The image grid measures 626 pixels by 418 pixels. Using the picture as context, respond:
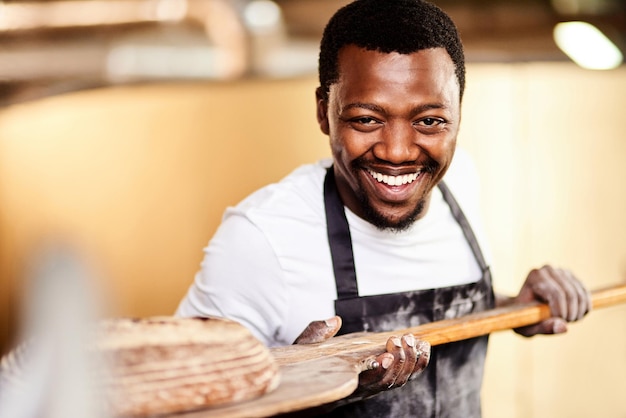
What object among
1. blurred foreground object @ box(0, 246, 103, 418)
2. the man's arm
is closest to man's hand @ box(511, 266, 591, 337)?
the man's arm

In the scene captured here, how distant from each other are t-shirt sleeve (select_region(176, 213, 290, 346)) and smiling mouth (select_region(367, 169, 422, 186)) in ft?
0.62

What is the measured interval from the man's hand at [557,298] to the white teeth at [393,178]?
0.37 meters

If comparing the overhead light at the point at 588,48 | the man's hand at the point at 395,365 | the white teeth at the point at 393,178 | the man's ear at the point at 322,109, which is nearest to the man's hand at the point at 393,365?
the man's hand at the point at 395,365

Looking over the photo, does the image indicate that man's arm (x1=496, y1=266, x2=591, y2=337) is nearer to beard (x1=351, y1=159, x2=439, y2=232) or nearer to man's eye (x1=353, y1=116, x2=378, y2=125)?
beard (x1=351, y1=159, x2=439, y2=232)

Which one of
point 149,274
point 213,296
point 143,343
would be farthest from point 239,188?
point 143,343

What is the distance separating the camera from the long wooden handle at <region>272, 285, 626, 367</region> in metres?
0.96

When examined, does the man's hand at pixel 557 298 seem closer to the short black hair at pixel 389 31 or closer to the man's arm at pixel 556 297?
the man's arm at pixel 556 297

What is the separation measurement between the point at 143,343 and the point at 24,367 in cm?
11

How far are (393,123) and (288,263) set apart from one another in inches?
10.3

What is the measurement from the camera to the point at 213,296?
3.79ft

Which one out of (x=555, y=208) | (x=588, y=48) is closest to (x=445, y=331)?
(x=555, y=208)

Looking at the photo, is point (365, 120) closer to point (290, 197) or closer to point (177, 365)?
point (290, 197)

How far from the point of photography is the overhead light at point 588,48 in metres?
2.61

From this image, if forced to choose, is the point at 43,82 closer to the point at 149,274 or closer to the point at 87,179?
the point at 87,179
